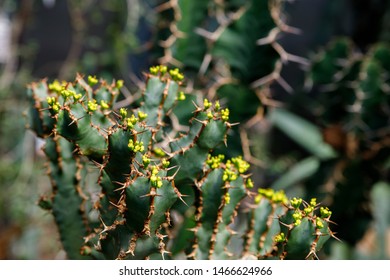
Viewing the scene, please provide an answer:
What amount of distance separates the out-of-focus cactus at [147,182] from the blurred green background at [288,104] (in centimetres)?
25

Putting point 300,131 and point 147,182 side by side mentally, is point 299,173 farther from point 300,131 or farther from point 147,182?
point 147,182

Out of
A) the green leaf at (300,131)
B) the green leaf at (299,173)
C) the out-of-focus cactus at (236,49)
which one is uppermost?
the out-of-focus cactus at (236,49)

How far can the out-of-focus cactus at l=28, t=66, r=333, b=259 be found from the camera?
1.04 meters

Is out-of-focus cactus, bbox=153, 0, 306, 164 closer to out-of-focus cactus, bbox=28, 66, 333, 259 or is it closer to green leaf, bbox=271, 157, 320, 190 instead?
out-of-focus cactus, bbox=28, 66, 333, 259

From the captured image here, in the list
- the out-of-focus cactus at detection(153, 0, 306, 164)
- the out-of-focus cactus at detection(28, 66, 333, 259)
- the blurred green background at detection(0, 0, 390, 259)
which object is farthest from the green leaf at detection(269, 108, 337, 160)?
the out-of-focus cactus at detection(28, 66, 333, 259)

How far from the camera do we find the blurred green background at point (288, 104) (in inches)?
96.0

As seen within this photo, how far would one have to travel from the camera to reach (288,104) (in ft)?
12.2

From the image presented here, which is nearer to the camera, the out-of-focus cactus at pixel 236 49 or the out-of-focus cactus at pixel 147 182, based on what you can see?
the out-of-focus cactus at pixel 147 182

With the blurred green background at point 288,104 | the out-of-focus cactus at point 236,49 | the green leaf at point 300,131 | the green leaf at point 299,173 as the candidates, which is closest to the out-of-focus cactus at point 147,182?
the blurred green background at point 288,104

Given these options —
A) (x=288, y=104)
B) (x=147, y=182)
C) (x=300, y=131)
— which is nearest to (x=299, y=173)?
(x=300, y=131)

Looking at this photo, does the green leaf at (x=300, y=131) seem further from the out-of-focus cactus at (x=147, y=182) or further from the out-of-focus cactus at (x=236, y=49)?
the out-of-focus cactus at (x=147, y=182)
